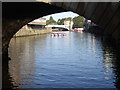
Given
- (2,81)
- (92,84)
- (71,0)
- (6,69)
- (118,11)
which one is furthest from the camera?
(6,69)

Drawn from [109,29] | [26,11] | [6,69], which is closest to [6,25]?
[26,11]

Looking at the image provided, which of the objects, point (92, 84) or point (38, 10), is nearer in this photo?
point (92, 84)

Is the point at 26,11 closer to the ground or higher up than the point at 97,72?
higher up

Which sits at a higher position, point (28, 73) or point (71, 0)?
point (71, 0)

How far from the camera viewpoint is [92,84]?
1933cm

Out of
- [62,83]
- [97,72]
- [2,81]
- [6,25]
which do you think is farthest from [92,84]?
[6,25]

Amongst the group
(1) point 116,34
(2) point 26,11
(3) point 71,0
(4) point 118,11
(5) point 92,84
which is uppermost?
(2) point 26,11

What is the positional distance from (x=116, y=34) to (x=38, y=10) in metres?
18.3

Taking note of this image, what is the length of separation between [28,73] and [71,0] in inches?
539

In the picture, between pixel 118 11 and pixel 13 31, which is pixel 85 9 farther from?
pixel 13 31

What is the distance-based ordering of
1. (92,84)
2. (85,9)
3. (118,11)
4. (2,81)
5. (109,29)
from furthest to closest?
(2,81) < (92,84) < (85,9) < (109,29) < (118,11)

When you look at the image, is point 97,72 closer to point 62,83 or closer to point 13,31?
point 62,83

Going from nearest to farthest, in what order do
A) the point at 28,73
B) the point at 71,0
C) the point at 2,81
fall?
the point at 71,0
the point at 2,81
the point at 28,73

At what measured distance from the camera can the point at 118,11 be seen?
9.61 meters
